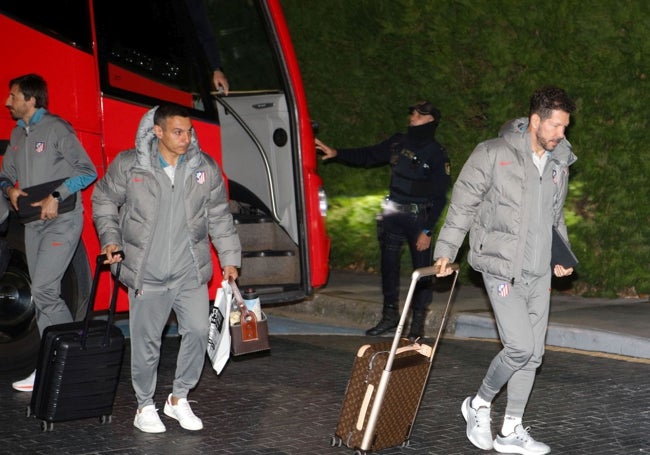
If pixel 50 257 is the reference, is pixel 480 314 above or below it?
below

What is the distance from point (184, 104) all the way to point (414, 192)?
196 centimetres

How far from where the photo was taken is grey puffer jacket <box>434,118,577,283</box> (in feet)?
19.6

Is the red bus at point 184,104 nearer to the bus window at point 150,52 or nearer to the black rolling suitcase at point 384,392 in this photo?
the bus window at point 150,52

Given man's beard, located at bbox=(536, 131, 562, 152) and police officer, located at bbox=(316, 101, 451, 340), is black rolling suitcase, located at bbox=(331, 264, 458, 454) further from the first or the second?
police officer, located at bbox=(316, 101, 451, 340)

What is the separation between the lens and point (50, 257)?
23.3ft

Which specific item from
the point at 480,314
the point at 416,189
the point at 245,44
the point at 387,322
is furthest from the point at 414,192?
the point at 245,44

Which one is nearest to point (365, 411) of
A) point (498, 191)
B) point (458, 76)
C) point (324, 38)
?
point (498, 191)

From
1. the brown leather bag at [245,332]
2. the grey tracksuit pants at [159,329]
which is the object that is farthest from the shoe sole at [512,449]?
the grey tracksuit pants at [159,329]

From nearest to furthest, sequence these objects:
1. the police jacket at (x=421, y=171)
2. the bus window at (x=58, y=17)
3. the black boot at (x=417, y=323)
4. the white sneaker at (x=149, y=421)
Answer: the white sneaker at (x=149, y=421), the bus window at (x=58, y=17), the police jacket at (x=421, y=171), the black boot at (x=417, y=323)

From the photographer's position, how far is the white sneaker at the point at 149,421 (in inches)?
255

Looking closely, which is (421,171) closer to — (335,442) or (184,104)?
(184,104)

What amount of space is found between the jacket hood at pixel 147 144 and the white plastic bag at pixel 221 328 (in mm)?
740

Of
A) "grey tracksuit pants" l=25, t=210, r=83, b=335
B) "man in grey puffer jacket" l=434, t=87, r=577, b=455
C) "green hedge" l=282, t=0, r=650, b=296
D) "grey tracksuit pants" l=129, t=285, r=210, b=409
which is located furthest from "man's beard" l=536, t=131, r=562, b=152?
"green hedge" l=282, t=0, r=650, b=296

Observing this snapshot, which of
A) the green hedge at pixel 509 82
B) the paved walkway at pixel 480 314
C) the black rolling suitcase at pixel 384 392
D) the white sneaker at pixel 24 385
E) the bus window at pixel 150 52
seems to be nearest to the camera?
the black rolling suitcase at pixel 384 392
